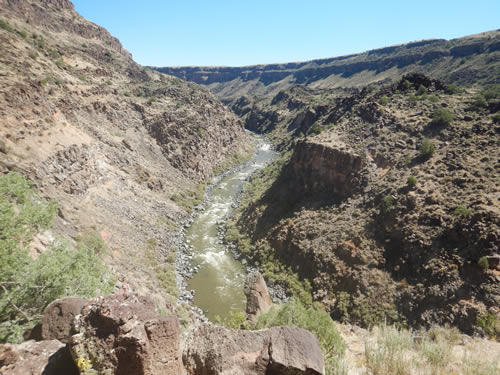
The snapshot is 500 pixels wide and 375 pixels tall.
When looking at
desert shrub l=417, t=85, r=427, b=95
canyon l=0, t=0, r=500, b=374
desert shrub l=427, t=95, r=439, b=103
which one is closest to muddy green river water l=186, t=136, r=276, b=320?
canyon l=0, t=0, r=500, b=374

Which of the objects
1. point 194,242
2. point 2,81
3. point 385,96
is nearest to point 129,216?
point 194,242

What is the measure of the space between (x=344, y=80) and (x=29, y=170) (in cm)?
18387

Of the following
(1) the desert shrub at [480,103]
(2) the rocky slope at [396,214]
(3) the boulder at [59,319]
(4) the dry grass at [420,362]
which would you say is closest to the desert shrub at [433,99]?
(2) the rocky slope at [396,214]

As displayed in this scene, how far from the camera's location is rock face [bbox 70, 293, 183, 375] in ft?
18.4

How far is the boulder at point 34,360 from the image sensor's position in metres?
5.66

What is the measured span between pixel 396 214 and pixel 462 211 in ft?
17.0

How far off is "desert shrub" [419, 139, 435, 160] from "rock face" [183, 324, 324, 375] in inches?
1166

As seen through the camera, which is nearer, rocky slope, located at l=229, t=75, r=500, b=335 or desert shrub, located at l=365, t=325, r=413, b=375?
desert shrub, located at l=365, t=325, r=413, b=375

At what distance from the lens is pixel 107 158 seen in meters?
37.0

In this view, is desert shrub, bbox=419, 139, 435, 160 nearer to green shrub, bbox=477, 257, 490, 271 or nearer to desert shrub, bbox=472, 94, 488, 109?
desert shrub, bbox=472, 94, 488, 109

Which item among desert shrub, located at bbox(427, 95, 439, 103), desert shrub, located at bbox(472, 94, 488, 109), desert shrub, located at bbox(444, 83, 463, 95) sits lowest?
desert shrub, located at bbox(472, 94, 488, 109)

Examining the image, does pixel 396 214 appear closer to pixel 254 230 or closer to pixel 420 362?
pixel 254 230

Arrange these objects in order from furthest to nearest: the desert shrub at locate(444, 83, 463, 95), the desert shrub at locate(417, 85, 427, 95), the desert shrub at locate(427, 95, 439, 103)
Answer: the desert shrub at locate(417, 85, 427, 95) → the desert shrub at locate(444, 83, 463, 95) → the desert shrub at locate(427, 95, 439, 103)

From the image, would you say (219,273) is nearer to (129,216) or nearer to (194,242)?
(194,242)
